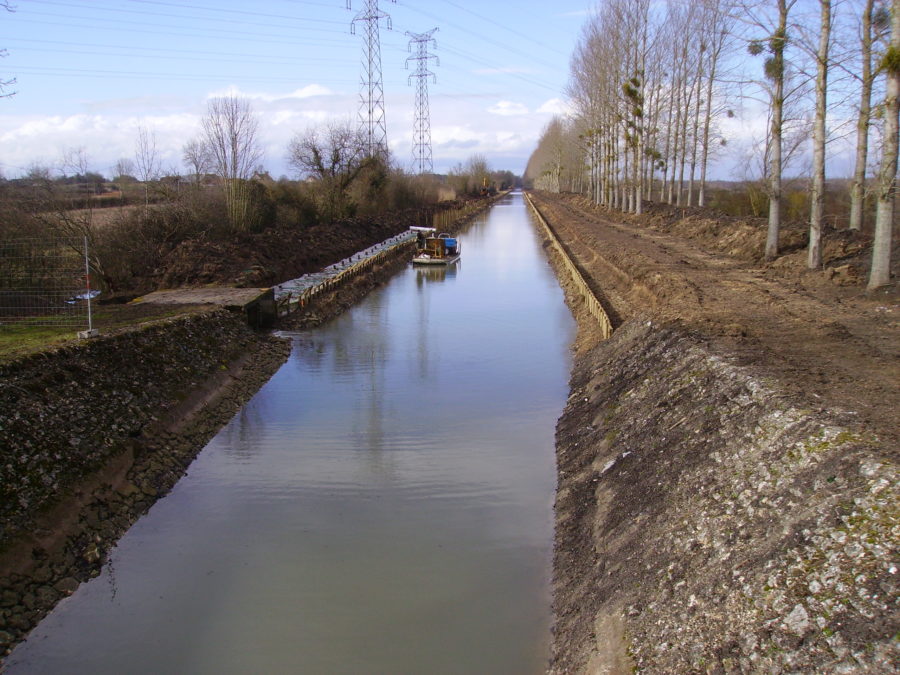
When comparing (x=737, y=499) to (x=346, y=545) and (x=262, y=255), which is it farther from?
(x=262, y=255)

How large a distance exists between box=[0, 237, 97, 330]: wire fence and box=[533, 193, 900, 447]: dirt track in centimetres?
1228

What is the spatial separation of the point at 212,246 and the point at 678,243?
57.7 ft

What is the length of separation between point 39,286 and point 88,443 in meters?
7.48

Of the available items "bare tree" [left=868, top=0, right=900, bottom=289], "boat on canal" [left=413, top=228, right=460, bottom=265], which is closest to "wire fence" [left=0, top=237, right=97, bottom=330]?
"bare tree" [left=868, top=0, right=900, bottom=289]

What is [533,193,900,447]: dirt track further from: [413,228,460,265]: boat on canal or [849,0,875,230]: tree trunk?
[413,228,460,265]: boat on canal

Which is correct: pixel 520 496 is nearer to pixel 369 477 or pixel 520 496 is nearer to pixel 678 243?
pixel 369 477

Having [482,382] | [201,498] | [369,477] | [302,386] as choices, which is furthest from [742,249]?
[201,498]

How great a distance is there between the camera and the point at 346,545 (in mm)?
8406

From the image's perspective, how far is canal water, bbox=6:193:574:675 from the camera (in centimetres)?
663

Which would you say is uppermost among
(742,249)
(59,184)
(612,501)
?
(59,184)

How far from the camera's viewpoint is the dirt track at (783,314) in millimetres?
7664

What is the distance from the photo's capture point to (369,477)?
1039cm

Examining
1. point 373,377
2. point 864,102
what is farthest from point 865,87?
point 373,377

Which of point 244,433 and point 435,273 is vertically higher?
point 435,273
